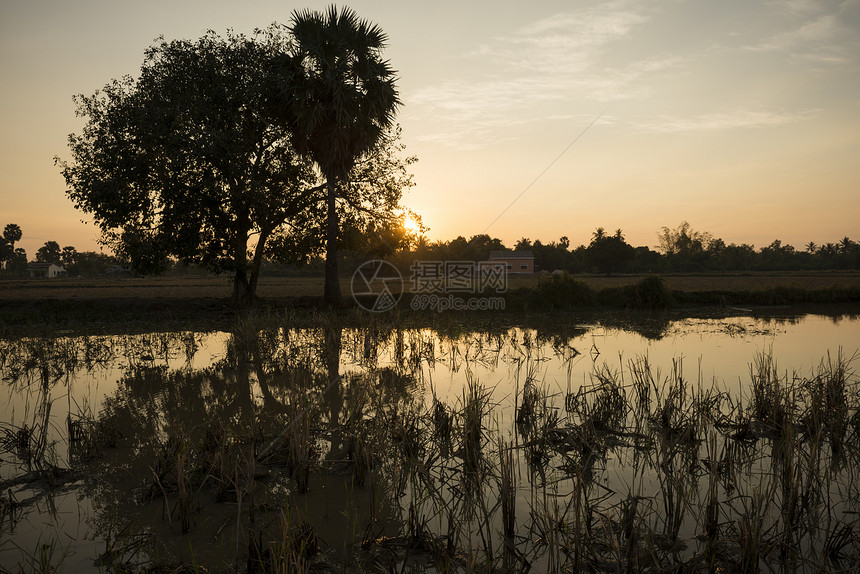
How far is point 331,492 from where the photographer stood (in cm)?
479

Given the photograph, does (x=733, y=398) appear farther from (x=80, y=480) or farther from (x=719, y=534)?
(x=80, y=480)

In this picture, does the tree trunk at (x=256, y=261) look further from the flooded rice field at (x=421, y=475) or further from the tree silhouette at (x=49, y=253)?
the tree silhouette at (x=49, y=253)

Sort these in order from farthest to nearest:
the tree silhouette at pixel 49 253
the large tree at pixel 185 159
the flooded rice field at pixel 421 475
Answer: the tree silhouette at pixel 49 253 < the large tree at pixel 185 159 < the flooded rice field at pixel 421 475

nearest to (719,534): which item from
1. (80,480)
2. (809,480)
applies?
(809,480)

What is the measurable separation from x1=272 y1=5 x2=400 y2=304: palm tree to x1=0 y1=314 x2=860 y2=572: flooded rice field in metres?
14.1

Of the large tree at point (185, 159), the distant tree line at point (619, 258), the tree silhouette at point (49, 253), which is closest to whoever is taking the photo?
the large tree at point (185, 159)

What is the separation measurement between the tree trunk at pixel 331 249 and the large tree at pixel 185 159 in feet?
7.39

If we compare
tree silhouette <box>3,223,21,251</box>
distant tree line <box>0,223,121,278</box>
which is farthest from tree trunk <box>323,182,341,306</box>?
tree silhouette <box>3,223,21,251</box>

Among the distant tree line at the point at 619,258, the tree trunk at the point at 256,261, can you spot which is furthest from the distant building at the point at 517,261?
the tree trunk at the point at 256,261

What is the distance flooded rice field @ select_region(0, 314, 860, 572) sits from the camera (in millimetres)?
3648

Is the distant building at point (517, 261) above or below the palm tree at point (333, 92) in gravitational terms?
below

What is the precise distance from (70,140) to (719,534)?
2583 centimetres

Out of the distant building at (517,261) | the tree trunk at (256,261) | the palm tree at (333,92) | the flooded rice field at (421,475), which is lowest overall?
the flooded rice field at (421,475)

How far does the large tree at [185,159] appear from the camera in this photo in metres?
20.3
